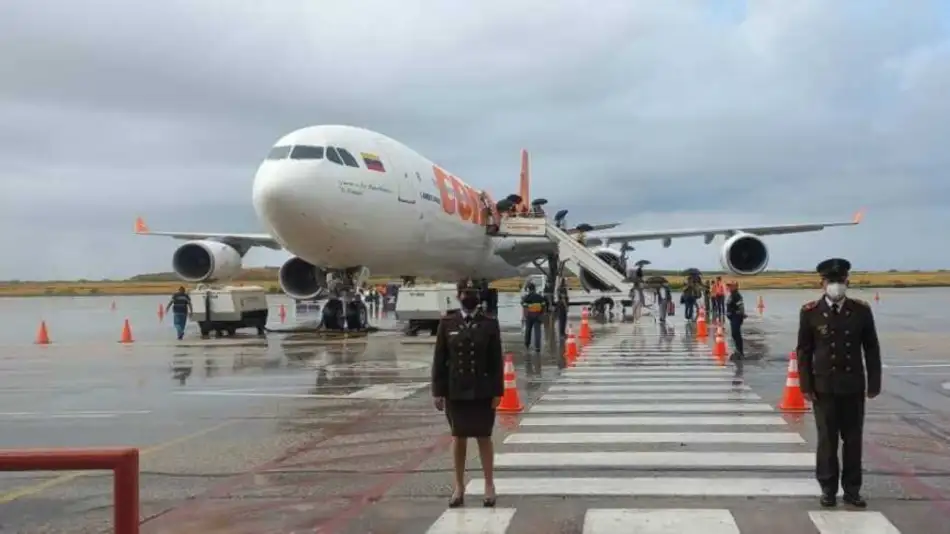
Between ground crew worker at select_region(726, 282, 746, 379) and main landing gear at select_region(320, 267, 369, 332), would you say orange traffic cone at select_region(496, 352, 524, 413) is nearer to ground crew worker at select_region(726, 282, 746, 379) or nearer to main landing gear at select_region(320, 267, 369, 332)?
ground crew worker at select_region(726, 282, 746, 379)

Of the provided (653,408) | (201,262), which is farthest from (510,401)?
(201,262)

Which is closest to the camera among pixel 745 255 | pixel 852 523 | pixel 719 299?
pixel 852 523

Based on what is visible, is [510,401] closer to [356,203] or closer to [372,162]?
[356,203]

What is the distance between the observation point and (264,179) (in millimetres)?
19234

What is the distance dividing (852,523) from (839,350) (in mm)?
1320

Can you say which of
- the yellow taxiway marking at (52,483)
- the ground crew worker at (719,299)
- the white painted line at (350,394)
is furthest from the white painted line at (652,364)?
the ground crew worker at (719,299)

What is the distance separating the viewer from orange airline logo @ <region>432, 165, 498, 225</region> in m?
25.1

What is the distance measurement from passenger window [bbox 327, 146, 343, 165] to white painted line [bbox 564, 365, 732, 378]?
7.48 meters

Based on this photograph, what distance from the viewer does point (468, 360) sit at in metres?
6.56

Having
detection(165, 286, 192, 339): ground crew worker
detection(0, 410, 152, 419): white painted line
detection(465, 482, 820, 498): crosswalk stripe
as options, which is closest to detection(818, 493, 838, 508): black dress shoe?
detection(465, 482, 820, 498): crosswalk stripe

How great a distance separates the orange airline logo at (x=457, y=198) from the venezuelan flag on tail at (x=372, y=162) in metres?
3.45

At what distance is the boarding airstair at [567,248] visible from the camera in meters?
26.7

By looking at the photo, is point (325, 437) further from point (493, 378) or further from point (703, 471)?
point (703, 471)

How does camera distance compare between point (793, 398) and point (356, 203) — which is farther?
point (356, 203)
